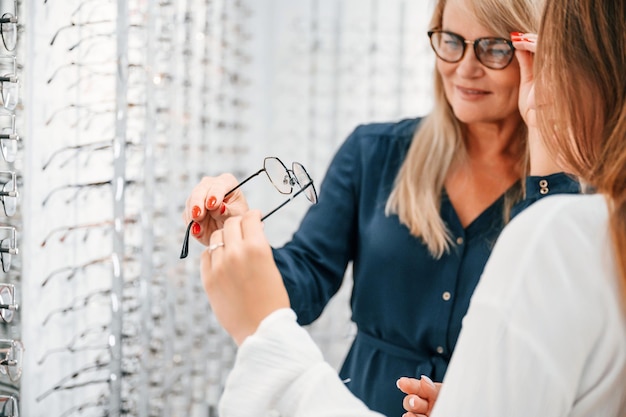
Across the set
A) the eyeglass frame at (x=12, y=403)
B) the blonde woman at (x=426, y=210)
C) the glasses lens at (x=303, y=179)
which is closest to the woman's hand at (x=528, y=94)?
the blonde woman at (x=426, y=210)

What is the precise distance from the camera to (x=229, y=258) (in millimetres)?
824

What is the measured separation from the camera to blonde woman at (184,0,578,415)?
144cm

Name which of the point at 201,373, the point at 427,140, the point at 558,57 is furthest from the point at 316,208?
the point at 201,373

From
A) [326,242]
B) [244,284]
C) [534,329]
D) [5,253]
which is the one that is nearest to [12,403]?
[5,253]

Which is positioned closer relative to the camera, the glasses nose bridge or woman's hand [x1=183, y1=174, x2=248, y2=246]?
woman's hand [x1=183, y1=174, x2=248, y2=246]

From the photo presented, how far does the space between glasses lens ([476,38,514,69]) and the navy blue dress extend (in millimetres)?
245

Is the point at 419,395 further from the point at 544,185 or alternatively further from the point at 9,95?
the point at 9,95

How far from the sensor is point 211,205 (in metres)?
1.07

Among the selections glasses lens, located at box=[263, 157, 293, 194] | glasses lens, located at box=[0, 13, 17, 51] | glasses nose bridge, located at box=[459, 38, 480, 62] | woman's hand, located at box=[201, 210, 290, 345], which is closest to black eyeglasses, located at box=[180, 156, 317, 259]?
glasses lens, located at box=[263, 157, 293, 194]

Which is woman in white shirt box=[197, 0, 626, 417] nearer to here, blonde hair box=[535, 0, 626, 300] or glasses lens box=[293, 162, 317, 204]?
blonde hair box=[535, 0, 626, 300]

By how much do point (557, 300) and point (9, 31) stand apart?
0.79 metres

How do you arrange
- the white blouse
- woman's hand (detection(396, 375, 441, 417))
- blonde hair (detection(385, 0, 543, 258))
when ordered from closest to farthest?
the white blouse, woman's hand (detection(396, 375, 441, 417)), blonde hair (detection(385, 0, 543, 258))

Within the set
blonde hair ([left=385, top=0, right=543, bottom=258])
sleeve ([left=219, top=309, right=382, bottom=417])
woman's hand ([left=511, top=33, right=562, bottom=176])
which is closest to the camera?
sleeve ([left=219, top=309, right=382, bottom=417])

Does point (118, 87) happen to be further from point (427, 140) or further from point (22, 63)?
point (427, 140)
